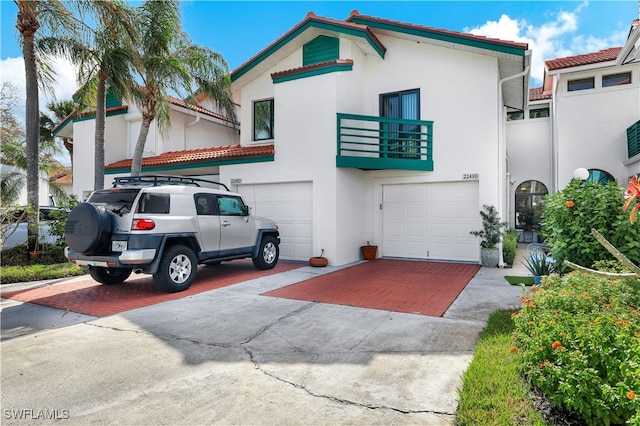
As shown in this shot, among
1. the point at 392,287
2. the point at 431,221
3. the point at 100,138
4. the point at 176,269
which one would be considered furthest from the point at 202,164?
the point at 392,287

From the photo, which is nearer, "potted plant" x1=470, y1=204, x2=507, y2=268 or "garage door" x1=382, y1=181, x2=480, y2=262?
"potted plant" x1=470, y1=204, x2=507, y2=268

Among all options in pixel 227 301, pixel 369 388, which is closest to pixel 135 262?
pixel 227 301

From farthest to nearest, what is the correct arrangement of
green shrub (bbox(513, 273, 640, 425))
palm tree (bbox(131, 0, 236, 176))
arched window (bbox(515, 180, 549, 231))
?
arched window (bbox(515, 180, 549, 231)) < palm tree (bbox(131, 0, 236, 176)) < green shrub (bbox(513, 273, 640, 425))

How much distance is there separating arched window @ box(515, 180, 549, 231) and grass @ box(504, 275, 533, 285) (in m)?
10.2

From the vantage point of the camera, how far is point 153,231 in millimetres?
6699

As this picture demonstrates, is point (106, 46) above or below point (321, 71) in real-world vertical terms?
above

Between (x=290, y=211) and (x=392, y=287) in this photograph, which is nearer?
(x=392, y=287)

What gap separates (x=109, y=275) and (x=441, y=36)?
419 inches

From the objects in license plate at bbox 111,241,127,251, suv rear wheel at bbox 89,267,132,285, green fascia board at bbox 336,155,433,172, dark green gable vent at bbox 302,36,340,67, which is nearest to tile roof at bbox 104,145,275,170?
green fascia board at bbox 336,155,433,172

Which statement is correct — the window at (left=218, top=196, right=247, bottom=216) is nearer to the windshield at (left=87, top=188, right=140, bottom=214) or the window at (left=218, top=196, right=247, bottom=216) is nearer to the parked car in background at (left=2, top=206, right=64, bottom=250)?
the windshield at (left=87, top=188, right=140, bottom=214)

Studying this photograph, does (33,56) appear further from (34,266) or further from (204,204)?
(204,204)

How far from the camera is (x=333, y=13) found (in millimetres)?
11906

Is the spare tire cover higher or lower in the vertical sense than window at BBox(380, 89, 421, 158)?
lower

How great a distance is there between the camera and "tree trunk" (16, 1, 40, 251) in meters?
9.63
